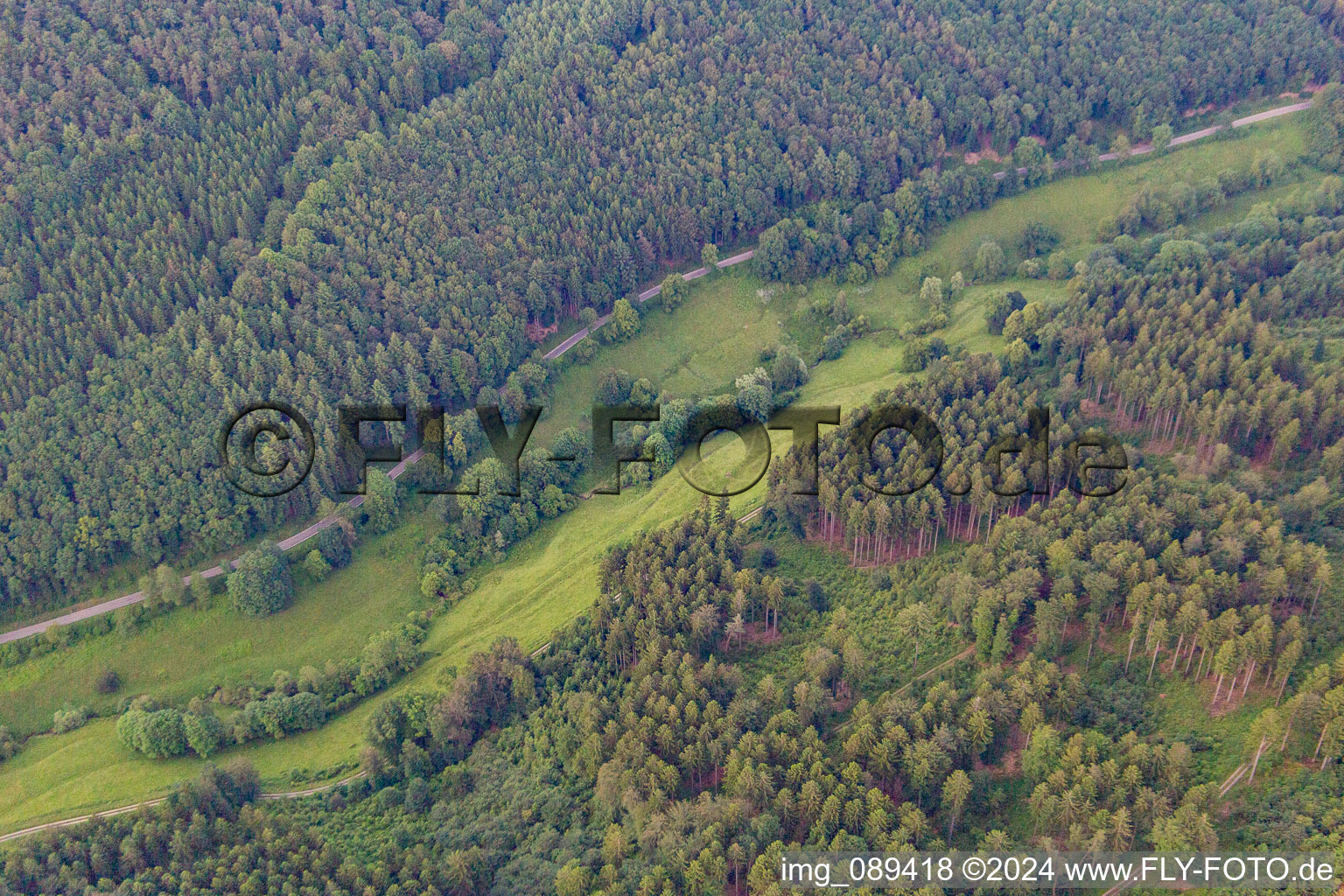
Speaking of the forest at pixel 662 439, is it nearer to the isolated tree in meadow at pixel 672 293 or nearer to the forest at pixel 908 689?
the forest at pixel 908 689

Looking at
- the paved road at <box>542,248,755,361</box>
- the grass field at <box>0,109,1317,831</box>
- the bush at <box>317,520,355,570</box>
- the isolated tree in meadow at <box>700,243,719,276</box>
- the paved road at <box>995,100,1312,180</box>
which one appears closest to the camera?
the grass field at <box>0,109,1317,831</box>

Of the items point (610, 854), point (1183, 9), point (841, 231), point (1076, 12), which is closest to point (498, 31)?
point (841, 231)

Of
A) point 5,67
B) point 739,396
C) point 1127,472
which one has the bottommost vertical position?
point 1127,472

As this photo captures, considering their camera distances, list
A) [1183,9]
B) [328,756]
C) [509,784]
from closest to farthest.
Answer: [509,784]
[328,756]
[1183,9]

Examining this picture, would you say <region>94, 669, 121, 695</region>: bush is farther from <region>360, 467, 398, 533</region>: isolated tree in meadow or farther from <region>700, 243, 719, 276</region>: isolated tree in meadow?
<region>700, 243, 719, 276</region>: isolated tree in meadow

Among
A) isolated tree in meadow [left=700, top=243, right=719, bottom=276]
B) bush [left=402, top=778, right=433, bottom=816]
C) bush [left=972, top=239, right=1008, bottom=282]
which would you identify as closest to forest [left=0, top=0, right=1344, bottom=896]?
bush [left=972, top=239, right=1008, bottom=282]

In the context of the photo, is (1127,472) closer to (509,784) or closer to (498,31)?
(509,784)
